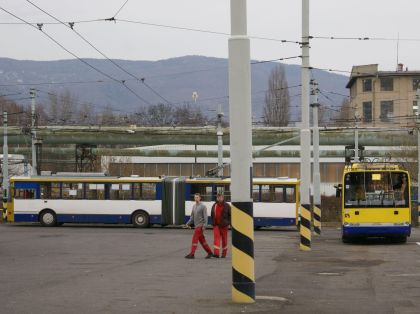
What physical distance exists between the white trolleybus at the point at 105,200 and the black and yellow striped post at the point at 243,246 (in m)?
32.8

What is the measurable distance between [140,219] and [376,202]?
697 inches

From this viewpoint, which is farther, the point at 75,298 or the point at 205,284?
the point at 205,284

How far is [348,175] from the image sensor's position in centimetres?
3097

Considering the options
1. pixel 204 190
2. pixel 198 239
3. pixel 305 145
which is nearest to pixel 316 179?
pixel 204 190

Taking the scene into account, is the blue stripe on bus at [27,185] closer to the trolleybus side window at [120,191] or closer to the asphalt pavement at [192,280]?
the trolleybus side window at [120,191]

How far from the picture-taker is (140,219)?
45000mm

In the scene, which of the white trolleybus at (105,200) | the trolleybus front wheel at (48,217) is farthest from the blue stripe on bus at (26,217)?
the trolleybus front wheel at (48,217)

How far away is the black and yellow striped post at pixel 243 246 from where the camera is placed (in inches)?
467

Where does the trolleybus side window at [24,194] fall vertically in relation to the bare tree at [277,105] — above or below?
below

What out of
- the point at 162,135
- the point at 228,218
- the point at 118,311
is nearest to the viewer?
the point at 118,311

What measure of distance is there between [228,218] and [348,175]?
9.39 m

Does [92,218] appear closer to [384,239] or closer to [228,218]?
[384,239]

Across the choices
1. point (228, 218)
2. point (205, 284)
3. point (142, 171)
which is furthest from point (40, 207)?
point (142, 171)

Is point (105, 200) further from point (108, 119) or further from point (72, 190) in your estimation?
point (108, 119)
